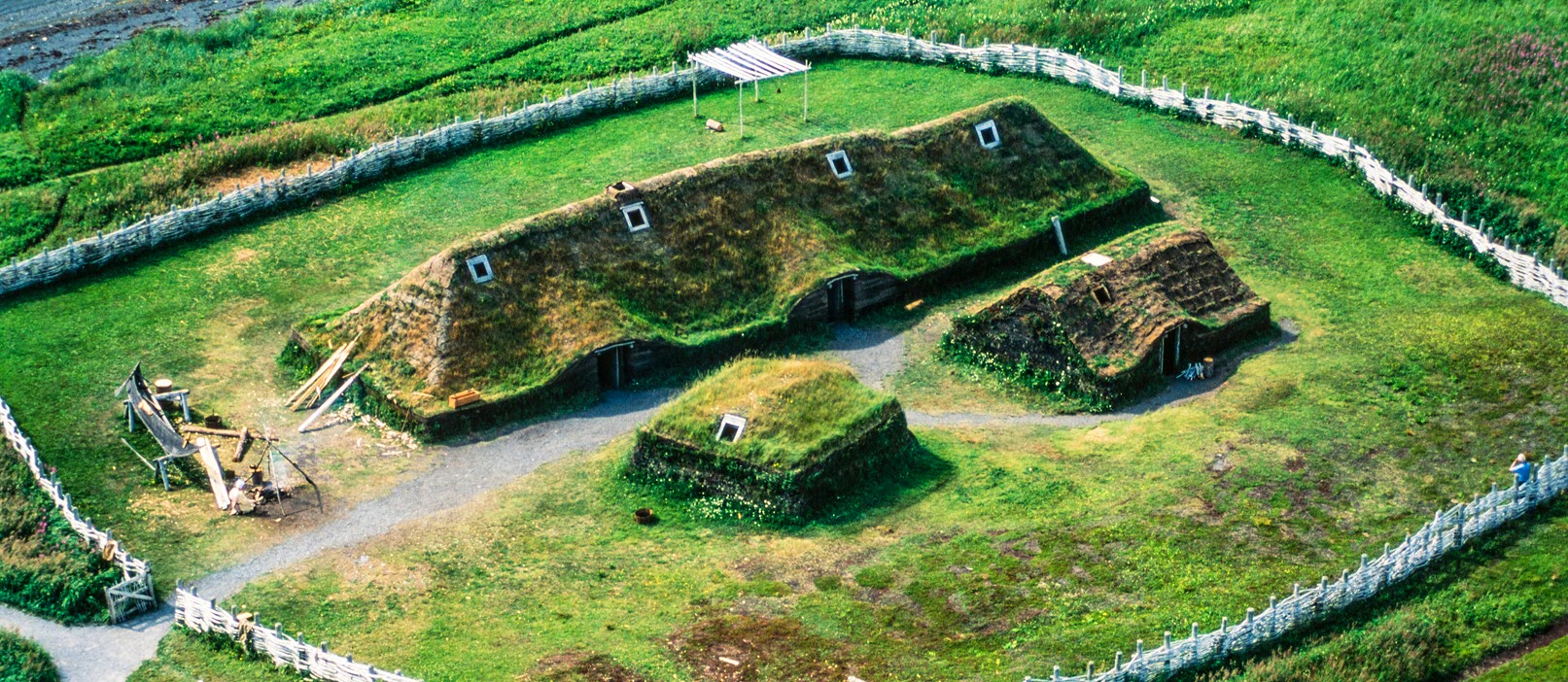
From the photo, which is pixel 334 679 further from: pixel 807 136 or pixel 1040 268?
pixel 807 136

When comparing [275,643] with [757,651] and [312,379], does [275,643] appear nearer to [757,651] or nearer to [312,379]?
[757,651]

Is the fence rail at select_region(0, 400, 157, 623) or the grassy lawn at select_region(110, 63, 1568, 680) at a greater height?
the fence rail at select_region(0, 400, 157, 623)

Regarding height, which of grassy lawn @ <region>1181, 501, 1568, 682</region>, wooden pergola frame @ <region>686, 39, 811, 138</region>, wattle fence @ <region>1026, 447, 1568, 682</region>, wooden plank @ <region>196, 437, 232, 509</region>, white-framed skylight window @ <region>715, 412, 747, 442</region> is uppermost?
wooden pergola frame @ <region>686, 39, 811, 138</region>

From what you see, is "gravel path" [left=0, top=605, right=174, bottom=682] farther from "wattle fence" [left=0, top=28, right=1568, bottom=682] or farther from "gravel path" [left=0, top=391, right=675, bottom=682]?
"wattle fence" [left=0, top=28, right=1568, bottom=682]

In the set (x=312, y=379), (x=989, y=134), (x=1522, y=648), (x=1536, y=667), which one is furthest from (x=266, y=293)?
(x=1536, y=667)

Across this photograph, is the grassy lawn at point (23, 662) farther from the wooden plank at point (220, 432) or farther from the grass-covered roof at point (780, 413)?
the grass-covered roof at point (780, 413)

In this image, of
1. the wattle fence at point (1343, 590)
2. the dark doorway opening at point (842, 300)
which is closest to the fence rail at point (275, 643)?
the wattle fence at point (1343, 590)

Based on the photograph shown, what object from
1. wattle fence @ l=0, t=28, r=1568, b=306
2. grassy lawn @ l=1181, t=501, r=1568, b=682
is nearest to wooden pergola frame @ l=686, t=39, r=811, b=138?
wattle fence @ l=0, t=28, r=1568, b=306
